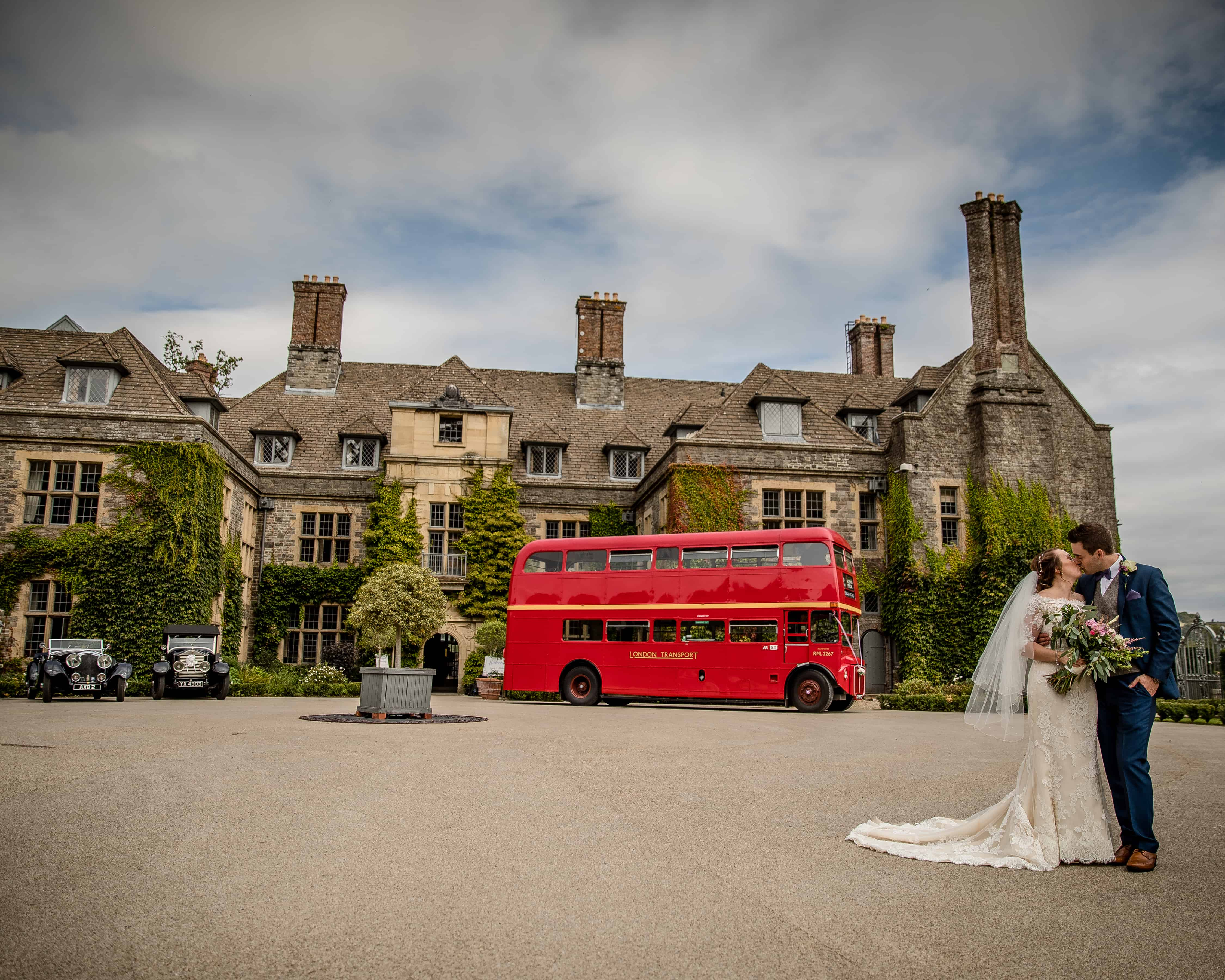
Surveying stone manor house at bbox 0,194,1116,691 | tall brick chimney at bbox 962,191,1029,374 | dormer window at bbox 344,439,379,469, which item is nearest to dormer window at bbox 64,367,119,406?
stone manor house at bbox 0,194,1116,691

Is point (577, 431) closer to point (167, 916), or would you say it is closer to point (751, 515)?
point (751, 515)

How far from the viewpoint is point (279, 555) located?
104 ft

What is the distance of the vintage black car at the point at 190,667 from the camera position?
70.9 ft

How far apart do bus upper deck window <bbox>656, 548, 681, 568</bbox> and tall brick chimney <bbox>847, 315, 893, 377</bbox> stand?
20215 millimetres

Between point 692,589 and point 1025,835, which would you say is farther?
point 692,589

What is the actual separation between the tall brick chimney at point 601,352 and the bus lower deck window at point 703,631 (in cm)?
1668

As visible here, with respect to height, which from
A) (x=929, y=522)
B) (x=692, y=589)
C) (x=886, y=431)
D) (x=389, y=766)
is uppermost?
(x=886, y=431)

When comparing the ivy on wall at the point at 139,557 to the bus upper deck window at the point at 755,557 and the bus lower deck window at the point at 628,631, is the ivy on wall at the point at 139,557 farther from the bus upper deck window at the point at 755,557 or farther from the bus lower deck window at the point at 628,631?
the bus upper deck window at the point at 755,557

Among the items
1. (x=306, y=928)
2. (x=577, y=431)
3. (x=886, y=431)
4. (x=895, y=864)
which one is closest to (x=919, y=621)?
(x=886, y=431)

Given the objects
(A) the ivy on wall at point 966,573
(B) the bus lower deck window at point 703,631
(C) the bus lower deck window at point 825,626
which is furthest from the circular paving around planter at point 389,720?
(A) the ivy on wall at point 966,573

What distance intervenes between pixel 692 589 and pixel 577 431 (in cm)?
1512

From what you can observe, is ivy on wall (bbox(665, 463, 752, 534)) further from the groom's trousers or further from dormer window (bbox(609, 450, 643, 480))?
the groom's trousers

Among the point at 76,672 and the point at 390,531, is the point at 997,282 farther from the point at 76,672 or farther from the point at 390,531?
the point at 76,672

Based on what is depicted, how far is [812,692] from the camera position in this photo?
20266mm
